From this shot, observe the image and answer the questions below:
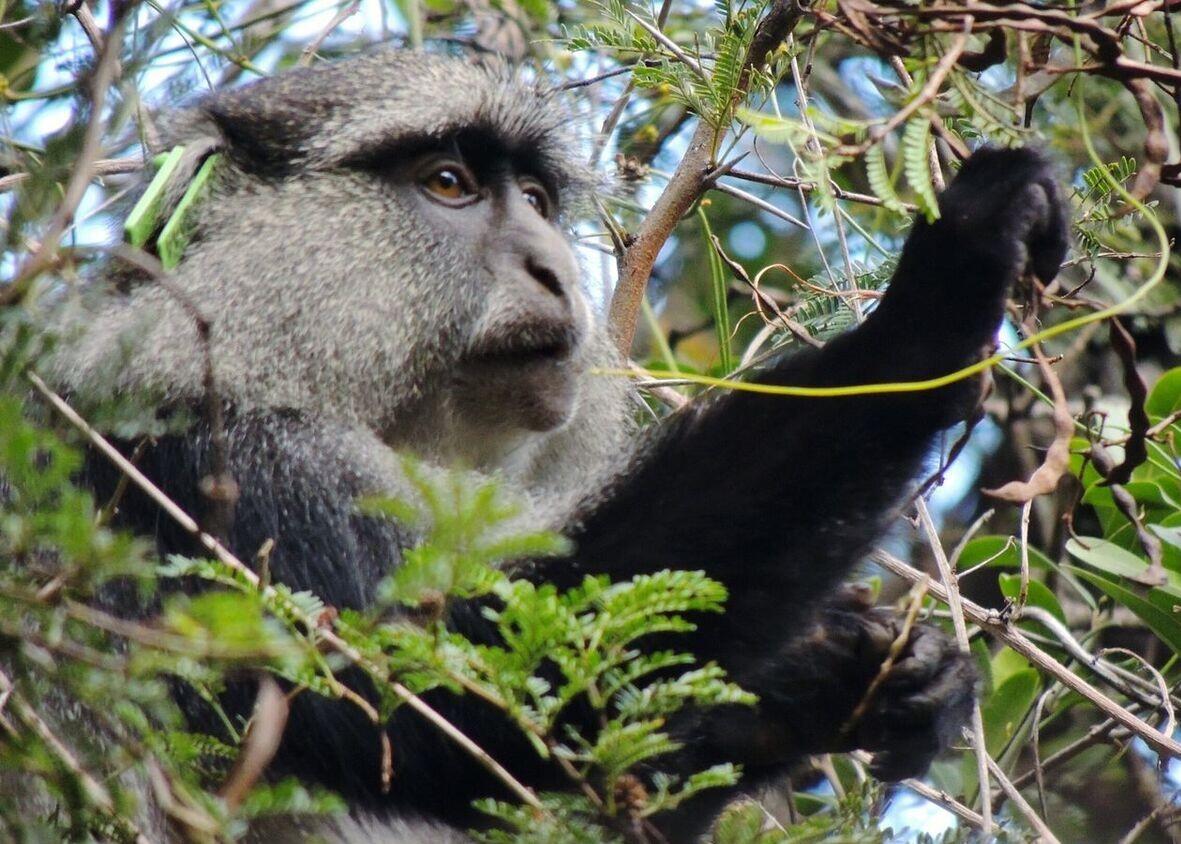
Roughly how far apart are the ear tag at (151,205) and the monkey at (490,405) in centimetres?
15

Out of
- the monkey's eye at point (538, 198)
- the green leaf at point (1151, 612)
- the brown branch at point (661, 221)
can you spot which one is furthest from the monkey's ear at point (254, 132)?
the green leaf at point (1151, 612)

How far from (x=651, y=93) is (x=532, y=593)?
12.1 ft

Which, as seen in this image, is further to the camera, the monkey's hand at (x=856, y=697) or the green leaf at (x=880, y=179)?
the monkey's hand at (x=856, y=697)

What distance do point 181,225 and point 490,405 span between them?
104 cm

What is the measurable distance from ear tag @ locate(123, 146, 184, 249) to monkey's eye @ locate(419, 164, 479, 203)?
0.75 meters

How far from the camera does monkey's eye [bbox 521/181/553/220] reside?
4.78m

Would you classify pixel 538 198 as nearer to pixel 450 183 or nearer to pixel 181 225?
pixel 450 183

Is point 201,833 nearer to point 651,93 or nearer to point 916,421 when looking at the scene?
point 916,421

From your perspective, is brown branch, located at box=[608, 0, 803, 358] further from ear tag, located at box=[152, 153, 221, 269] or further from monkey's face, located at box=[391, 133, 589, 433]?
ear tag, located at box=[152, 153, 221, 269]

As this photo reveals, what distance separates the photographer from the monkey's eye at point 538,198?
478cm

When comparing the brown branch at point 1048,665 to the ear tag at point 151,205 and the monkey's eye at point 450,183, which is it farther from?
the ear tag at point 151,205

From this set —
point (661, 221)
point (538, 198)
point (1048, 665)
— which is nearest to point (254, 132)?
point (538, 198)

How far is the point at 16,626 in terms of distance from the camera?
185 cm

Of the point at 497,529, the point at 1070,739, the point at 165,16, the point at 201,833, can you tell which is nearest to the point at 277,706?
the point at 201,833
